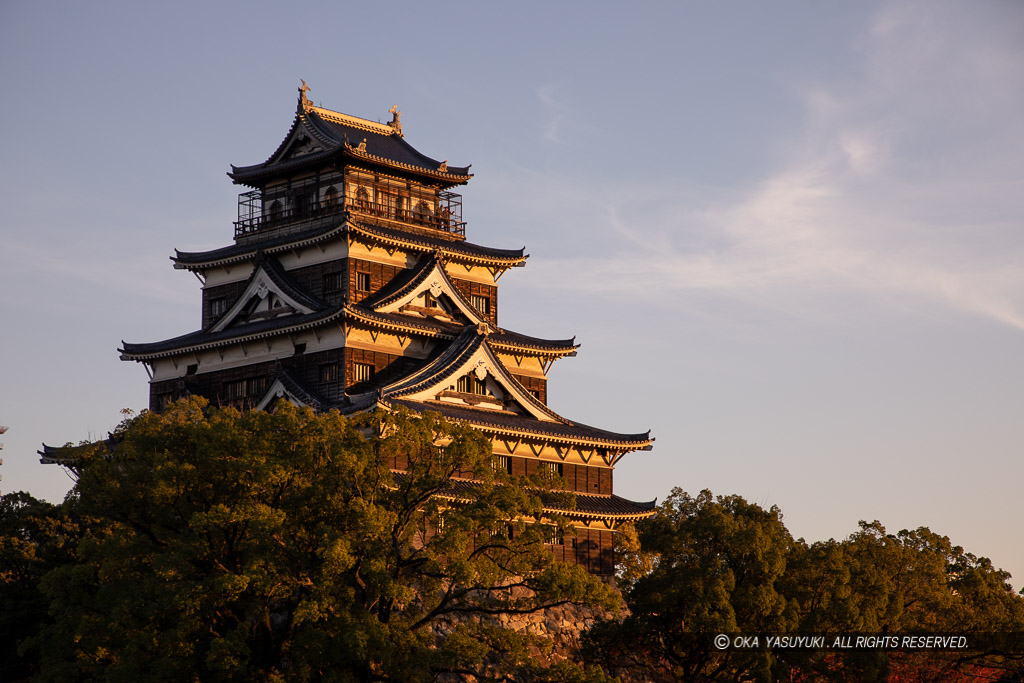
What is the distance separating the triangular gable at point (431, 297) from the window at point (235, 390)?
561cm

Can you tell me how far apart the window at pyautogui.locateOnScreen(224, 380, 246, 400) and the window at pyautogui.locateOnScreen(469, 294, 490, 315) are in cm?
926

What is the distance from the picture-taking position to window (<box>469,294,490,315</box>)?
173 ft

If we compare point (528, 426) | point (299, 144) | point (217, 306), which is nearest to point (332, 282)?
point (217, 306)

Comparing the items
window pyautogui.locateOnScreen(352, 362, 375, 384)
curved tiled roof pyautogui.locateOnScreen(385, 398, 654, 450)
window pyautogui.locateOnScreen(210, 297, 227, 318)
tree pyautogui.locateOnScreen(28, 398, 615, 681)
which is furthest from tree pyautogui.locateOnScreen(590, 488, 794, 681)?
window pyautogui.locateOnScreen(210, 297, 227, 318)

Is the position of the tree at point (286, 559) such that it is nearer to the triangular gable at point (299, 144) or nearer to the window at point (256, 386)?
the window at point (256, 386)

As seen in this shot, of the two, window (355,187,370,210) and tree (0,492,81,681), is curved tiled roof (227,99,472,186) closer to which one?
window (355,187,370,210)

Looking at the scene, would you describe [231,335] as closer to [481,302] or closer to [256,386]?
Result: [256,386]

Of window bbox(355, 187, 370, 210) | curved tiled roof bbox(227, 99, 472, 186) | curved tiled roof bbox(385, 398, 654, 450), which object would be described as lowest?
curved tiled roof bbox(385, 398, 654, 450)

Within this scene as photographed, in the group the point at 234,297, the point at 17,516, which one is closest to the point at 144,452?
the point at 17,516

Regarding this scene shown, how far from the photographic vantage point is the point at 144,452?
32.7 meters

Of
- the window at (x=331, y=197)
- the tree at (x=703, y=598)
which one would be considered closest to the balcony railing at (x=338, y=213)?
the window at (x=331, y=197)

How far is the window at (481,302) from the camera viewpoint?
173 ft

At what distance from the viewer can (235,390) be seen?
48.8m

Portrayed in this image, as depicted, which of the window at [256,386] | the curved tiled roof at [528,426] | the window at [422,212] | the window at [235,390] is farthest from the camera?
the window at [422,212]
